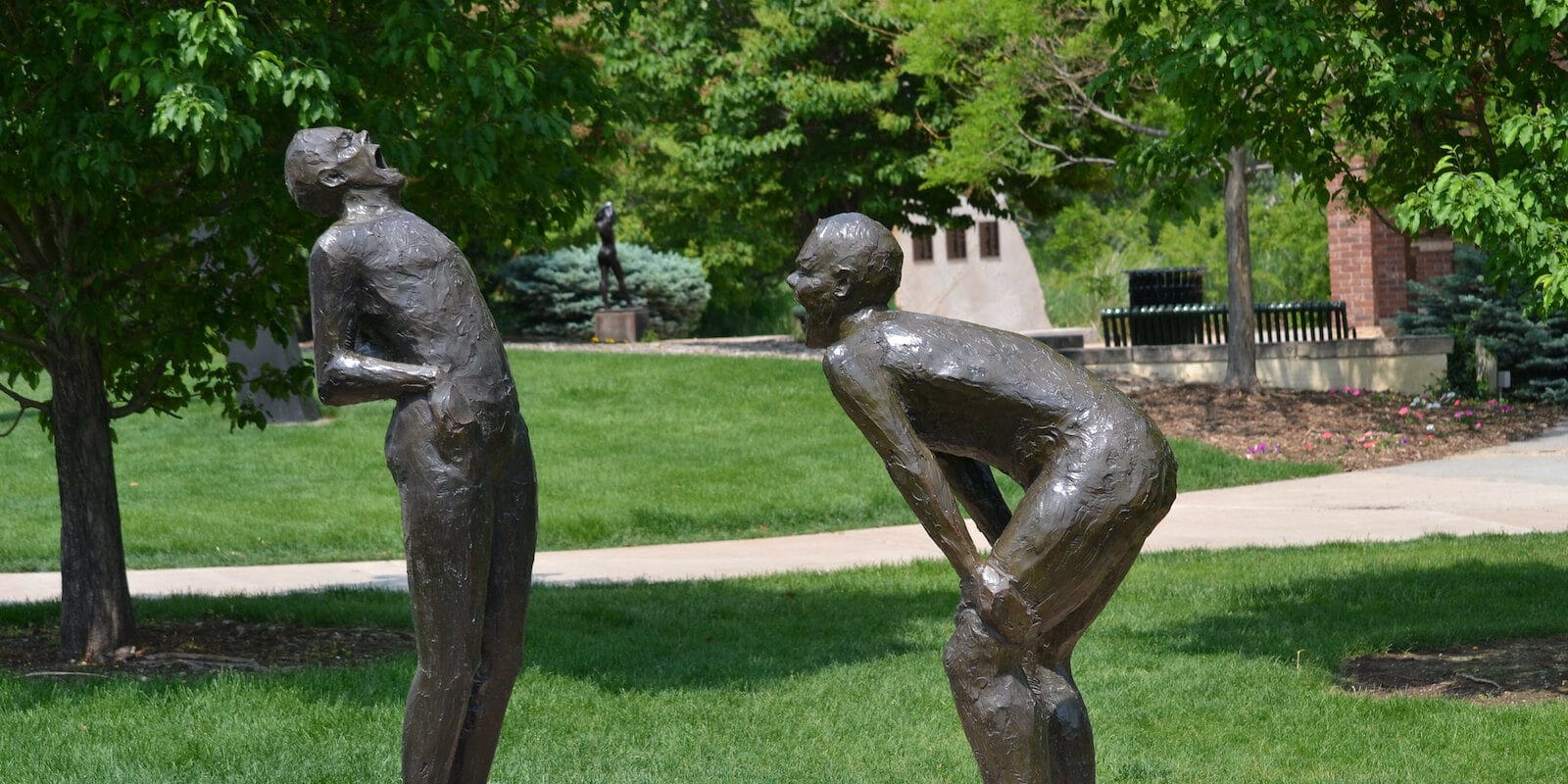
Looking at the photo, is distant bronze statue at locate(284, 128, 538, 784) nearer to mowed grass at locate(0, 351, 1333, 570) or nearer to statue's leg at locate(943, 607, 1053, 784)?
statue's leg at locate(943, 607, 1053, 784)

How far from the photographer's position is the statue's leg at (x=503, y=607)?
15.1 feet

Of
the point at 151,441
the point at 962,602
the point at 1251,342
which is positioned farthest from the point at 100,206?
the point at 1251,342

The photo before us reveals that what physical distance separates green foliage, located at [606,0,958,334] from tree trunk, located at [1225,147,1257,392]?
430 centimetres

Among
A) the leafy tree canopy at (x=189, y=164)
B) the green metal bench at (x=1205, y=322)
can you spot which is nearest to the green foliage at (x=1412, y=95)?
the leafy tree canopy at (x=189, y=164)

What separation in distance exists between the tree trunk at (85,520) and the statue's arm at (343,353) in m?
4.09

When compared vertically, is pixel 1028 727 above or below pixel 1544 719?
above

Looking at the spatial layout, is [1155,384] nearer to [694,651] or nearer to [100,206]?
[694,651]

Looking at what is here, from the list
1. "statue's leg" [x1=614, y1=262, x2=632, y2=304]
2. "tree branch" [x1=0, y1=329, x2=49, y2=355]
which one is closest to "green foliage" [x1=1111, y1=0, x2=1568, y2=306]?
"tree branch" [x1=0, y1=329, x2=49, y2=355]

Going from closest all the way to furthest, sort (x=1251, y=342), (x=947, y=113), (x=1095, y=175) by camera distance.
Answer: (x=1251, y=342)
(x=947, y=113)
(x=1095, y=175)

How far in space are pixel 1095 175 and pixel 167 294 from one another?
668 inches

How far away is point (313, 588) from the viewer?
1021 cm

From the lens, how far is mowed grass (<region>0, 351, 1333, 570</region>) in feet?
41.3

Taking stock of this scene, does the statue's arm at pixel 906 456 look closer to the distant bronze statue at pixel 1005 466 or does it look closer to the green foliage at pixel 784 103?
the distant bronze statue at pixel 1005 466

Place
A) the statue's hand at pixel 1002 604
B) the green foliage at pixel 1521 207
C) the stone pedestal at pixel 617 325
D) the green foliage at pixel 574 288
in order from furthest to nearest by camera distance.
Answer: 1. the green foliage at pixel 574 288
2. the stone pedestal at pixel 617 325
3. the green foliage at pixel 1521 207
4. the statue's hand at pixel 1002 604
